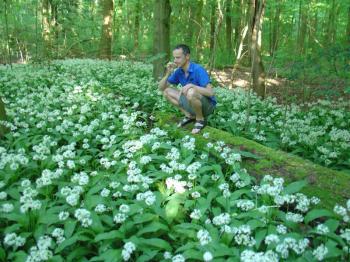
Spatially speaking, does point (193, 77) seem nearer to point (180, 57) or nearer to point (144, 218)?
point (180, 57)

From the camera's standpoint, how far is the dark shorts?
21.0 feet

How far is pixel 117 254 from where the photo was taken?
10.8 feet

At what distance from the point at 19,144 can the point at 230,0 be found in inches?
682

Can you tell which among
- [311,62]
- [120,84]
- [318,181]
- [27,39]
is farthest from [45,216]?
[27,39]

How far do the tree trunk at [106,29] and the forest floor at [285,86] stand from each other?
223 inches

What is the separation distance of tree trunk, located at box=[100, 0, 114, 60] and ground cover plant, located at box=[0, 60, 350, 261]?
12781 mm

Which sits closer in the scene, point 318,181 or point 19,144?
point 318,181

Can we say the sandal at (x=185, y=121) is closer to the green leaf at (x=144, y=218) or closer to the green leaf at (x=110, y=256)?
the green leaf at (x=144, y=218)

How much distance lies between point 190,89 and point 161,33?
599cm

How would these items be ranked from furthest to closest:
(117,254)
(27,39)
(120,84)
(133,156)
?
1. (27,39)
2. (120,84)
3. (133,156)
4. (117,254)

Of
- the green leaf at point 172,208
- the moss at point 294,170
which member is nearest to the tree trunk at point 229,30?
the moss at point 294,170

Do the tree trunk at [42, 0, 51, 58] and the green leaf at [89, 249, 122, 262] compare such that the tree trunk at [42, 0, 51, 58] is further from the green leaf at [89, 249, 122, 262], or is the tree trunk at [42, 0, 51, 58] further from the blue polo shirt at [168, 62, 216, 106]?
the green leaf at [89, 249, 122, 262]

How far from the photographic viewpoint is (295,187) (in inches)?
168

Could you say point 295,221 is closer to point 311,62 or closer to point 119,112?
point 311,62
